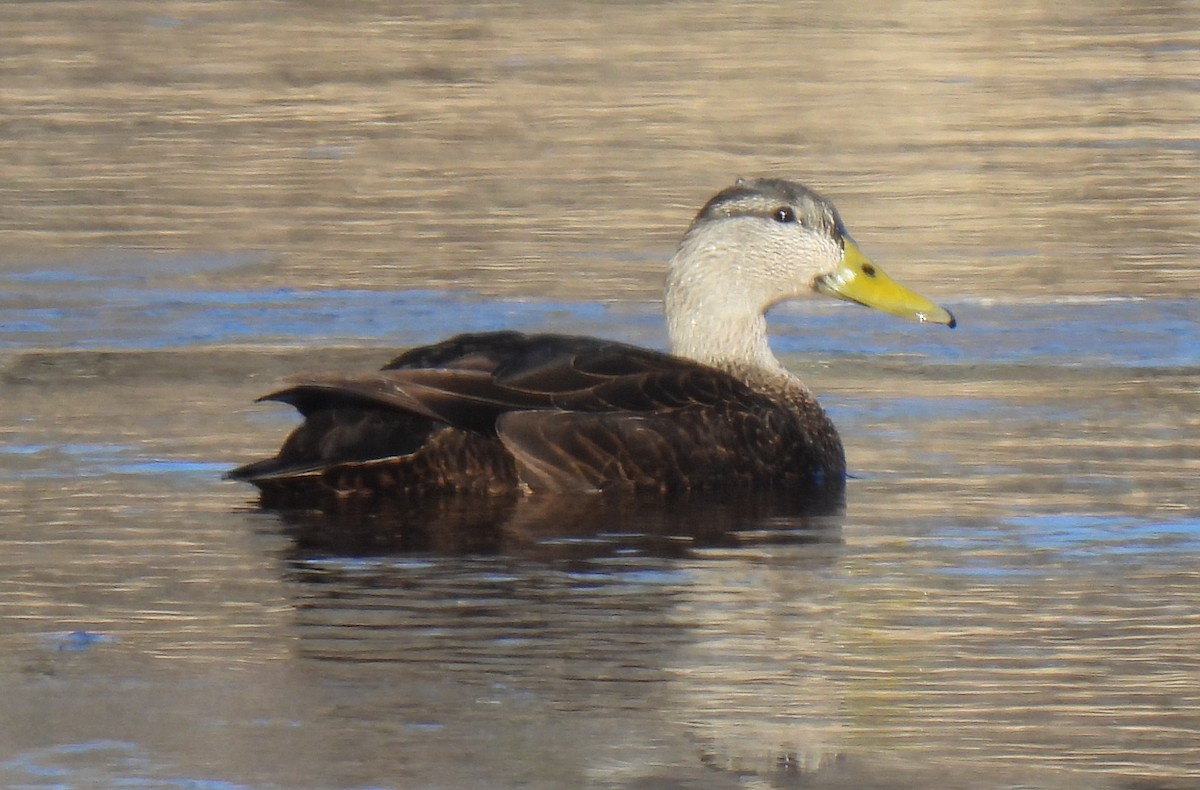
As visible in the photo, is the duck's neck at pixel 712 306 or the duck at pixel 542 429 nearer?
the duck at pixel 542 429

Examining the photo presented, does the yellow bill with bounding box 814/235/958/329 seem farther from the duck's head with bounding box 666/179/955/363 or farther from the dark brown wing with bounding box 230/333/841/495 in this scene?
the dark brown wing with bounding box 230/333/841/495

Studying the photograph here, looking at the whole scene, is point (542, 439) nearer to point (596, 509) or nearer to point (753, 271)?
point (596, 509)

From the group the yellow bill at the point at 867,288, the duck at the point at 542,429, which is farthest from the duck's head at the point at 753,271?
the duck at the point at 542,429

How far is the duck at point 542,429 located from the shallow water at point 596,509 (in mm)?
268

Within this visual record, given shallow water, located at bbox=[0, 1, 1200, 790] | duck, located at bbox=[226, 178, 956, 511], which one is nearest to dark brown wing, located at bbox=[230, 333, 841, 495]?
duck, located at bbox=[226, 178, 956, 511]

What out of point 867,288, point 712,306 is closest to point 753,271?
point 712,306

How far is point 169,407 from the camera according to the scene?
9.87 metres

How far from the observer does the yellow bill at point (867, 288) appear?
9383 millimetres

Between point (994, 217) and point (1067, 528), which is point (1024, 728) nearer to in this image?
point (1067, 528)

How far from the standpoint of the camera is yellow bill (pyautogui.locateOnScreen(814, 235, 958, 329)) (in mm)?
9383

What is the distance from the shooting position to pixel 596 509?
8.35 m

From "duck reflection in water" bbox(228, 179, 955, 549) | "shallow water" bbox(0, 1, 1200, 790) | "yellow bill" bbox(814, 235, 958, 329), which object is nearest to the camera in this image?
"shallow water" bbox(0, 1, 1200, 790)

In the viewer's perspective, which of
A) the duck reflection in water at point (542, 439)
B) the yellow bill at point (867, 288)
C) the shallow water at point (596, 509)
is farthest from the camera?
the yellow bill at point (867, 288)

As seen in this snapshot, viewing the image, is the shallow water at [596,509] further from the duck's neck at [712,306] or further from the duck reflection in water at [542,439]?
the duck's neck at [712,306]
